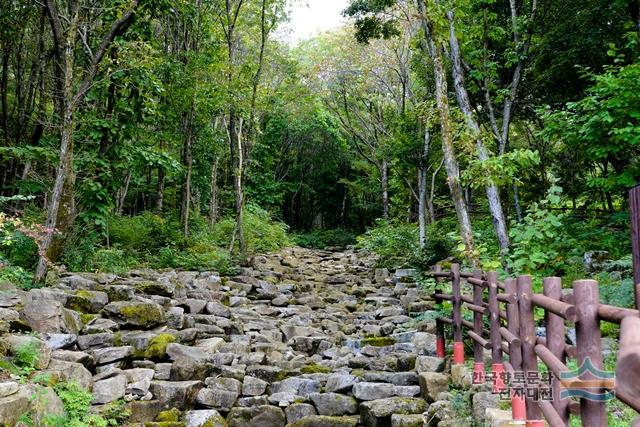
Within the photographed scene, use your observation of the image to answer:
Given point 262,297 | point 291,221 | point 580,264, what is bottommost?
point 262,297

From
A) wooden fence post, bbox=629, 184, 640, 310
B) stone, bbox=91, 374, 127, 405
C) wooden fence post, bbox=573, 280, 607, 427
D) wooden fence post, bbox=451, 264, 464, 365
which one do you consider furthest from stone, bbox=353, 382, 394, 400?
wooden fence post, bbox=573, 280, 607, 427

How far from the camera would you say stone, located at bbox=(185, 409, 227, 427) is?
16.4 ft

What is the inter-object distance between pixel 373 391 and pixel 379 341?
227 cm

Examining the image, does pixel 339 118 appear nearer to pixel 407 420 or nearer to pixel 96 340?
pixel 96 340

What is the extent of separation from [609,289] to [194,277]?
27.7 ft

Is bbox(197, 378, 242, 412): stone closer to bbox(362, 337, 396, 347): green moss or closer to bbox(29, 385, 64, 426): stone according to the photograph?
bbox(29, 385, 64, 426): stone

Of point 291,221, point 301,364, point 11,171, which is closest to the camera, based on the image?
point 301,364

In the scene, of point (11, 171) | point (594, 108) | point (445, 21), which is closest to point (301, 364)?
point (445, 21)

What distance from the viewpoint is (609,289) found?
20.0 feet

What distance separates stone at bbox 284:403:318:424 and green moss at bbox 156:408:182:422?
1.20 m

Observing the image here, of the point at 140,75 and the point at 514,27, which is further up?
the point at 514,27

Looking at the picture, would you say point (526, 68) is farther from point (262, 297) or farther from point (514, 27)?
point (262, 297)

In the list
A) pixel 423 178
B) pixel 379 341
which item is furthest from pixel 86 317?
pixel 423 178

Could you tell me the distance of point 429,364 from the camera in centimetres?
568
